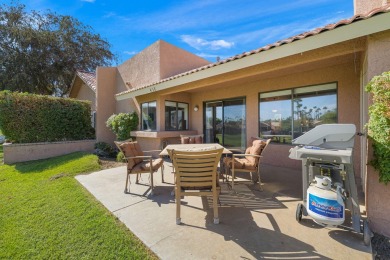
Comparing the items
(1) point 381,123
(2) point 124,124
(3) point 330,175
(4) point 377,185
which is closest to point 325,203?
(3) point 330,175

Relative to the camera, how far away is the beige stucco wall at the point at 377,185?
2.97 metres

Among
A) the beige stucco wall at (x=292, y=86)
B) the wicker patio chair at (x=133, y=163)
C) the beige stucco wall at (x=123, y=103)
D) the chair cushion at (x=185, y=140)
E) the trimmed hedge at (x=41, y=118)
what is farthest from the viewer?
the beige stucco wall at (x=123, y=103)

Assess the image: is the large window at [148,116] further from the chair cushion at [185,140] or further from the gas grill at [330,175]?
the gas grill at [330,175]

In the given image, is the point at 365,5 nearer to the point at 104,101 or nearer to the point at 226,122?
the point at 226,122

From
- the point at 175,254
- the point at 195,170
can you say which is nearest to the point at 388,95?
the point at 195,170

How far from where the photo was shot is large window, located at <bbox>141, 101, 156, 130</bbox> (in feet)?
32.8

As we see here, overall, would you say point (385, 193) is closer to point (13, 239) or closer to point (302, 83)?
point (302, 83)

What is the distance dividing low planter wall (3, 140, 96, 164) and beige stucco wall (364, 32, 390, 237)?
A: 12.5 m

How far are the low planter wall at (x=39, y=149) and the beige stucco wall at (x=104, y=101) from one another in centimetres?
102

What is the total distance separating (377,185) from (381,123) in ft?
3.47

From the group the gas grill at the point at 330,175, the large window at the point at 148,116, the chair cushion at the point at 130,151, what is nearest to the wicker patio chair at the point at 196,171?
the gas grill at the point at 330,175

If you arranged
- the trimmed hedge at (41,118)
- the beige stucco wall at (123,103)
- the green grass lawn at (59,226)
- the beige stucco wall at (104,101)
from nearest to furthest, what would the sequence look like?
the green grass lawn at (59,226) < the trimmed hedge at (41,118) < the beige stucco wall at (123,103) < the beige stucco wall at (104,101)

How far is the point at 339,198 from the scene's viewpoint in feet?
8.86

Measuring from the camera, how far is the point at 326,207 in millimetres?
2721
